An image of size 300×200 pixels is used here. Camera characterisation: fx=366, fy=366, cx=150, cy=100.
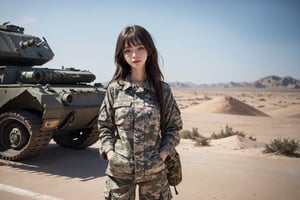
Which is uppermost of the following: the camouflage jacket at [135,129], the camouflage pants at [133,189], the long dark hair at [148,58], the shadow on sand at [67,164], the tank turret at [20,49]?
the tank turret at [20,49]

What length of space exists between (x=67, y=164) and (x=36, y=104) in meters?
1.30

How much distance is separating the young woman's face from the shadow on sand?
3.76 metres

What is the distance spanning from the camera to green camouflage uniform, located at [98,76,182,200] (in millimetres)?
2289

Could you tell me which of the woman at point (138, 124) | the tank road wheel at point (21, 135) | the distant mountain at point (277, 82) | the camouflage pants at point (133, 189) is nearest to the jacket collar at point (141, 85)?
the woman at point (138, 124)

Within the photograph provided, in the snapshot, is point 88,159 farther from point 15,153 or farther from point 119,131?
point 119,131

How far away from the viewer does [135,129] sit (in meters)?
2.34

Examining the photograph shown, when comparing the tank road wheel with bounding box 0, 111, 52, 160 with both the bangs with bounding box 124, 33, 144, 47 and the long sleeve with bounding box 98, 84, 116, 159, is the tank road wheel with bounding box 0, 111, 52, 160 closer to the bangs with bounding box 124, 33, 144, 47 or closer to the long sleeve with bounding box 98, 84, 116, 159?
the long sleeve with bounding box 98, 84, 116, 159

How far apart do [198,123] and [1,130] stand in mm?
10702

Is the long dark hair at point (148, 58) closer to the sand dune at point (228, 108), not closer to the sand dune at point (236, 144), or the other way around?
the sand dune at point (236, 144)

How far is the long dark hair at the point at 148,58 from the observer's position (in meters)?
2.38

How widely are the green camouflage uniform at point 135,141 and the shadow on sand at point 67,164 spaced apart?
3565mm

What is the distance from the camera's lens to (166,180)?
242 centimetres

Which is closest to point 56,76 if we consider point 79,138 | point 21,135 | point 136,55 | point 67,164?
point 21,135

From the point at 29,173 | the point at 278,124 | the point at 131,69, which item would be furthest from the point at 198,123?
the point at 131,69
